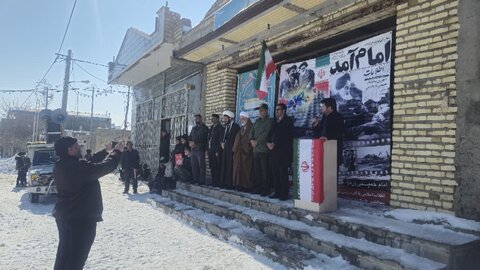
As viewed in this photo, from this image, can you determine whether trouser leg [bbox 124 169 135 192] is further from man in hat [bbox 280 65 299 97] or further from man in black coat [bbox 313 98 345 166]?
man in black coat [bbox 313 98 345 166]

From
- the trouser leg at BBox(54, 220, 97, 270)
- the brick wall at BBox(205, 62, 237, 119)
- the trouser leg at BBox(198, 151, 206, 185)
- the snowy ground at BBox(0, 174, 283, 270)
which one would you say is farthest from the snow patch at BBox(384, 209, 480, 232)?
the brick wall at BBox(205, 62, 237, 119)

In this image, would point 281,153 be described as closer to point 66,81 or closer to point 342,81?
point 342,81

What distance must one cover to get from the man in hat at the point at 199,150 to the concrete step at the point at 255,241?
1441 millimetres

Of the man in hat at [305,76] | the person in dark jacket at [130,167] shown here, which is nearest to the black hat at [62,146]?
the man in hat at [305,76]

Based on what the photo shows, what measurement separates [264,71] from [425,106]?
11.2 feet

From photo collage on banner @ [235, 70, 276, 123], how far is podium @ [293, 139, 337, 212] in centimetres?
301

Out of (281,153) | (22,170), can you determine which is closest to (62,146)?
(281,153)

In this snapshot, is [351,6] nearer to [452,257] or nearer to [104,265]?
[452,257]

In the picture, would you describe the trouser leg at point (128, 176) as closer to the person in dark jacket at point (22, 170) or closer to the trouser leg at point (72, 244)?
the person in dark jacket at point (22, 170)

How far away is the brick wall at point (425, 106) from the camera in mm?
4168

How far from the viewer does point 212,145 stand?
320 inches

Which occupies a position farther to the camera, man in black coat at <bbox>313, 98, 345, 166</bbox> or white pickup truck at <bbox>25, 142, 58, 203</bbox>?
white pickup truck at <bbox>25, 142, 58, 203</bbox>

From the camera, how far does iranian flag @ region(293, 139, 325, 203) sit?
15.7 ft

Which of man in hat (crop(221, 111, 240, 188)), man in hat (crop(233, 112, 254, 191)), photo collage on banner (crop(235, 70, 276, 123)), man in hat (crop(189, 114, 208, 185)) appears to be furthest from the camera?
man in hat (crop(189, 114, 208, 185))
